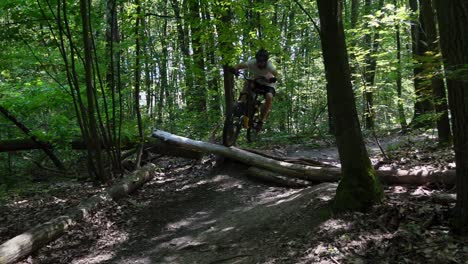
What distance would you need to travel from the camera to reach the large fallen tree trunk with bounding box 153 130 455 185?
223 inches

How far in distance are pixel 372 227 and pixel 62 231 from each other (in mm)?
4269

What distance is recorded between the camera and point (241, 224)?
18.9ft

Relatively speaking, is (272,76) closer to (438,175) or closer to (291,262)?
(438,175)

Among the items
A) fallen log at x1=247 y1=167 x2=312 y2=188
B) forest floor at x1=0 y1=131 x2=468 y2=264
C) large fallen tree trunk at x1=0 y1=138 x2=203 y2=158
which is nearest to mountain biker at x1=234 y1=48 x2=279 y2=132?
forest floor at x1=0 y1=131 x2=468 y2=264

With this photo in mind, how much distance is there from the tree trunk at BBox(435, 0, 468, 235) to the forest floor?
40 cm

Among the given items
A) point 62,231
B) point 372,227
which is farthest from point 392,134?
point 62,231

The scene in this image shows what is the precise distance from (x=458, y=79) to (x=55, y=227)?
532 centimetres

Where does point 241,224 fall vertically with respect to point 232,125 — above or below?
below

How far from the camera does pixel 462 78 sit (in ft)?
11.4

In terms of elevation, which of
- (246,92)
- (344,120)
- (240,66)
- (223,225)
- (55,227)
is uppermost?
(240,66)

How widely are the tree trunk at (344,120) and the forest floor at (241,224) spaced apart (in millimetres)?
224

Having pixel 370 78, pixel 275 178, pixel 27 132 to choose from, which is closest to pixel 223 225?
pixel 275 178

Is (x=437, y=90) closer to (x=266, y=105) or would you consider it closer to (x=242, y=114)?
(x=266, y=105)

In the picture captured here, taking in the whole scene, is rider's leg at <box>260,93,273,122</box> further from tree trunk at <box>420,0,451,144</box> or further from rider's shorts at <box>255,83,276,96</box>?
tree trunk at <box>420,0,451,144</box>
